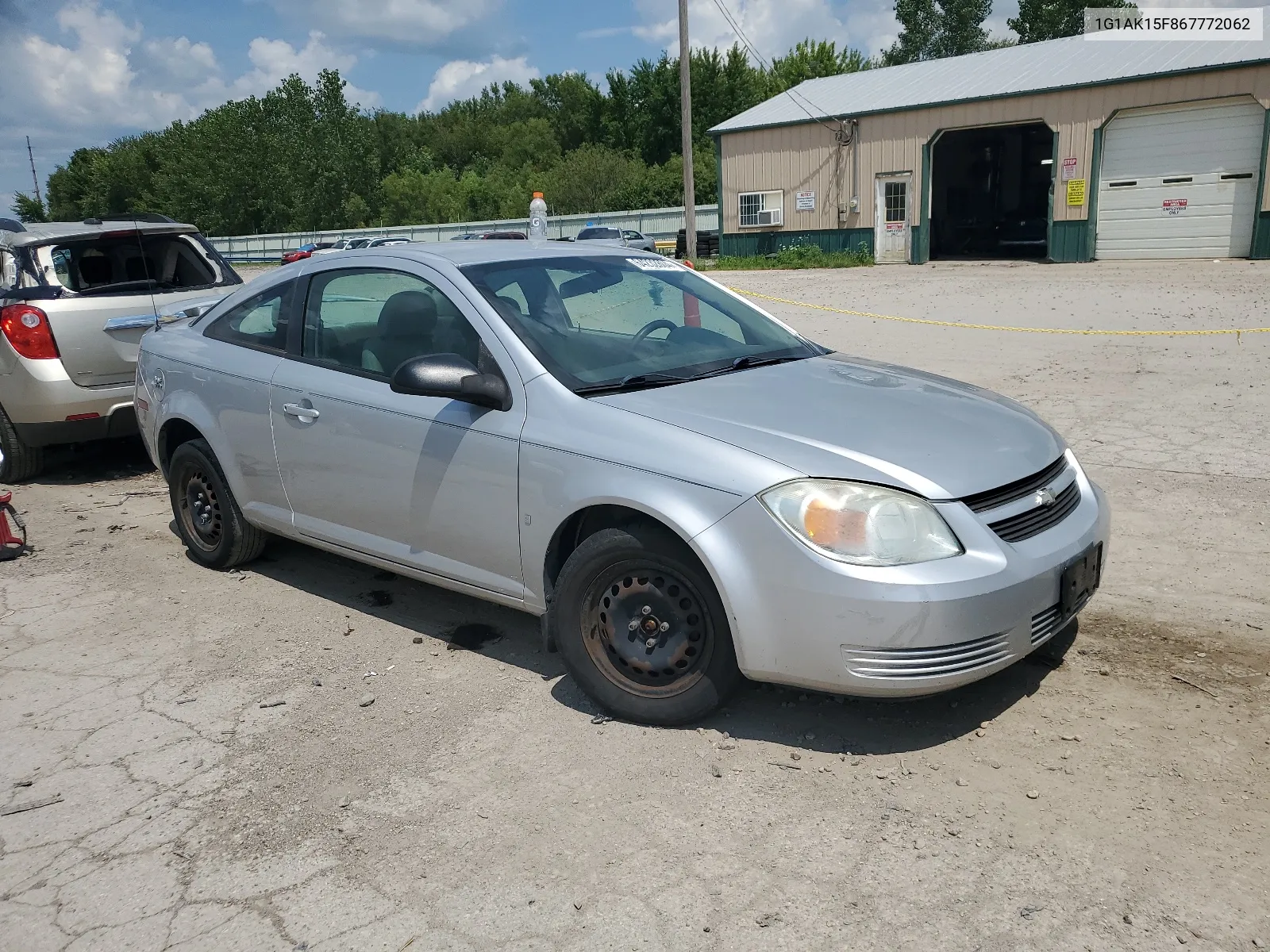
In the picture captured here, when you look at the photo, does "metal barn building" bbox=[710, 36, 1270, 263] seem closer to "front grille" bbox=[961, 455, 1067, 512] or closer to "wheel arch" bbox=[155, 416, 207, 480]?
"front grille" bbox=[961, 455, 1067, 512]

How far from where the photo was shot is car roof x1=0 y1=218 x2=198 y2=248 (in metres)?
7.43

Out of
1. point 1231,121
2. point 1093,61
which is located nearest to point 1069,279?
point 1231,121

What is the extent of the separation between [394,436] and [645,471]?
1282 millimetres

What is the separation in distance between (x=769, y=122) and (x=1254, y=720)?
28140 mm

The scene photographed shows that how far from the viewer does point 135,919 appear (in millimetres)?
2824

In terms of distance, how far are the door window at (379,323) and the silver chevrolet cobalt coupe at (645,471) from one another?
1 cm

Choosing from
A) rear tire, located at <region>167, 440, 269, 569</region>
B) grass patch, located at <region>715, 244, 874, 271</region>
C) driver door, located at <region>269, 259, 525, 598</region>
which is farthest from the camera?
grass patch, located at <region>715, 244, 874, 271</region>

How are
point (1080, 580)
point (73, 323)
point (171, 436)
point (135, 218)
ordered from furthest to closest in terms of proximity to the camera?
1. point (135, 218)
2. point (73, 323)
3. point (171, 436)
4. point (1080, 580)

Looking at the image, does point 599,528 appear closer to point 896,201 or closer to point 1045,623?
point 1045,623

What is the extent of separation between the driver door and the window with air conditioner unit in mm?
26509

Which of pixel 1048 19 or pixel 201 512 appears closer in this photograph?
pixel 201 512

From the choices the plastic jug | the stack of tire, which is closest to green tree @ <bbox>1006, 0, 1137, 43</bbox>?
the stack of tire

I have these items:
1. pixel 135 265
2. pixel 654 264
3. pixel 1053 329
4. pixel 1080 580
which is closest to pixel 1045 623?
pixel 1080 580

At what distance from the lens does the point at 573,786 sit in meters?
3.38
